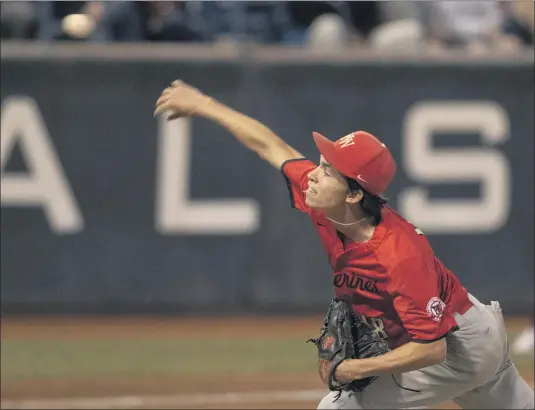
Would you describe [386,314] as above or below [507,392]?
above

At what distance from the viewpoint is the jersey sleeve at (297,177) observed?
17.4 feet

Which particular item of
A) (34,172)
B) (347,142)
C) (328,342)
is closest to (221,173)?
(34,172)

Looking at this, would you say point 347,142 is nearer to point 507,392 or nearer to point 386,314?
point 386,314

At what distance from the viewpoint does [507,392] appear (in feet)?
16.3

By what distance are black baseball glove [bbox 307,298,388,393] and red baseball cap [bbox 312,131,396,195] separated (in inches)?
22.5

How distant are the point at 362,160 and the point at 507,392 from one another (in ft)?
4.38

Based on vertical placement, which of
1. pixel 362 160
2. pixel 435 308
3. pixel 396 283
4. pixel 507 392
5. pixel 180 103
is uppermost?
pixel 180 103

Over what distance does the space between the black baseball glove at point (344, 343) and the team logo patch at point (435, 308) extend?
29cm

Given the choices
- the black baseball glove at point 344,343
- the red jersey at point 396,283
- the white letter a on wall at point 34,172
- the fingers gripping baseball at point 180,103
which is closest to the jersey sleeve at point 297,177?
Answer: the red jersey at point 396,283

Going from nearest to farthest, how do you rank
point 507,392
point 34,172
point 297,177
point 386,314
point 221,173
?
1. point 386,314
2. point 507,392
3. point 297,177
4. point 34,172
5. point 221,173

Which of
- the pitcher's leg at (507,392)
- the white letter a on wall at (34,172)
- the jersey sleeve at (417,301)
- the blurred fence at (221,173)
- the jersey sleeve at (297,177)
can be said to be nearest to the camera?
the jersey sleeve at (417,301)

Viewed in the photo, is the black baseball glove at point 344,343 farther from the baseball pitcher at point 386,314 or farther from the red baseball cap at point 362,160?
the red baseball cap at point 362,160

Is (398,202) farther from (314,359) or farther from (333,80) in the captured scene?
(314,359)

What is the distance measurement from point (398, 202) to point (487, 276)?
128 centimetres
